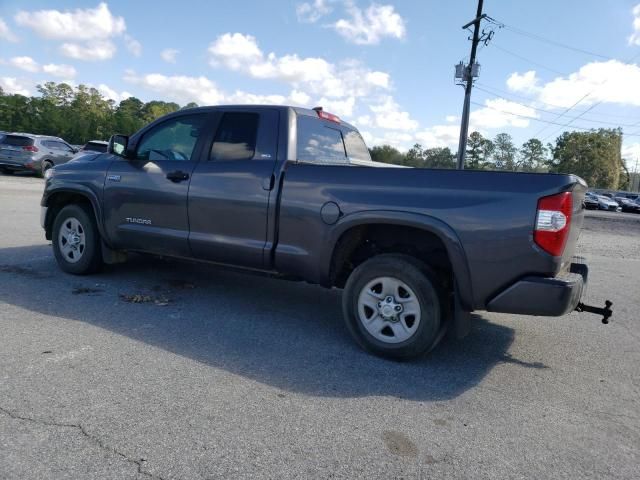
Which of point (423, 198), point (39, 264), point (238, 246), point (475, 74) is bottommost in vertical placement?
point (39, 264)

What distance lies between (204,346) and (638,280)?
23.5 ft

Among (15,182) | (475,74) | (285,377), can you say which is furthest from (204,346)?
(475,74)

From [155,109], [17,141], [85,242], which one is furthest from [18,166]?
[155,109]

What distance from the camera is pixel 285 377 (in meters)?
3.40

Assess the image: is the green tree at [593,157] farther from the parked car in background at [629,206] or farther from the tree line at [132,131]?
the parked car in background at [629,206]

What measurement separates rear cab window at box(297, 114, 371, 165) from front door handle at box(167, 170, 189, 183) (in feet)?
3.77

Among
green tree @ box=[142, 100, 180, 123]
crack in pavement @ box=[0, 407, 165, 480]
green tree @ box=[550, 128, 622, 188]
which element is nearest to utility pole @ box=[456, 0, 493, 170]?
crack in pavement @ box=[0, 407, 165, 480]

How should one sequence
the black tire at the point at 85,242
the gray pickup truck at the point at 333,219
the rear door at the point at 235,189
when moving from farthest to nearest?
the black tire at the point at 85,242, the rear door at the point at 235,189, the gray pickup truck at the point at 333,219

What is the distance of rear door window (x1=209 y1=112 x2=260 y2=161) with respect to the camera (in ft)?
15.1

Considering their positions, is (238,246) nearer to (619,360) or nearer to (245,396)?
(245,396)

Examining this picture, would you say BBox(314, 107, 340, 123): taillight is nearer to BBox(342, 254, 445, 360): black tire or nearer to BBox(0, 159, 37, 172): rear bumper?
BBox(342, 254, 445, 360): black tire

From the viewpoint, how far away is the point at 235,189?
4.45m

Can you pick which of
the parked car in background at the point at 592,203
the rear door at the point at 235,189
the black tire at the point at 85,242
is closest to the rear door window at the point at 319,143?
the rear door at the point at 235,189

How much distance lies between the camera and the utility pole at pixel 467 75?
2186cm
